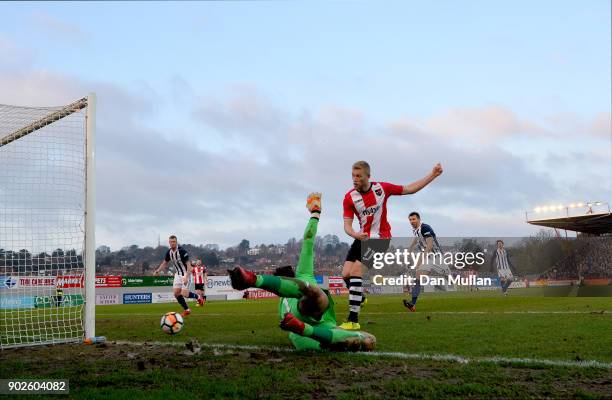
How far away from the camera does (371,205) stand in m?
8.01

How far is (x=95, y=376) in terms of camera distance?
4629 mm

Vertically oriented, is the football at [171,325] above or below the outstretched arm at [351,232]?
below

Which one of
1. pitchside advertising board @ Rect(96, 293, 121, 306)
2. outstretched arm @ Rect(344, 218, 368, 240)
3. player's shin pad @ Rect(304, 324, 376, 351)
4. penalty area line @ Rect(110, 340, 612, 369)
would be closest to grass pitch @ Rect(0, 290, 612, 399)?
penalty area line @ Rect(110, 340, 612, 369)

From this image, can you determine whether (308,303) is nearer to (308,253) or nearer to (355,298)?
(308,253)

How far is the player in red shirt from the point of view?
7805mm

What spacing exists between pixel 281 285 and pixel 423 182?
3.45 meters

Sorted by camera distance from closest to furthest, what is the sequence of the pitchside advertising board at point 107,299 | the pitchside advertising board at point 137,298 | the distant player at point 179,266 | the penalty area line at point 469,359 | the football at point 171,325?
the penalty area line at point 469,359 < the football at point 171,325 < the distant player at point 179,266 < the pitchside advertising board at point 107,299 < the pitchside advertising board at point 137,298

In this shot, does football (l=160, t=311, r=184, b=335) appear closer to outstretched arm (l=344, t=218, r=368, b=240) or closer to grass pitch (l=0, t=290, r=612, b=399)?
grass pitch (l=0, t=290, r=612, b=399)

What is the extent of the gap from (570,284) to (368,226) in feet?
163

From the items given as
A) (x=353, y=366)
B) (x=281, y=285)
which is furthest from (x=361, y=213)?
(x=353, y=366)

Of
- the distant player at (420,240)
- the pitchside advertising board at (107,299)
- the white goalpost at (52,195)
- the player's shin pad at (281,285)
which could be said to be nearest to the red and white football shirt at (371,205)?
the player's shin pad at (281,285)

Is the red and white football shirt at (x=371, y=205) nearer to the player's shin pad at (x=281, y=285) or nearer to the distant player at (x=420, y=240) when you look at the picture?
the player's shin pad at (x=281, y=285)

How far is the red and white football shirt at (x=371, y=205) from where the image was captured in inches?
316

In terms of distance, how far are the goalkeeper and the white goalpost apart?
3552 millimetres
